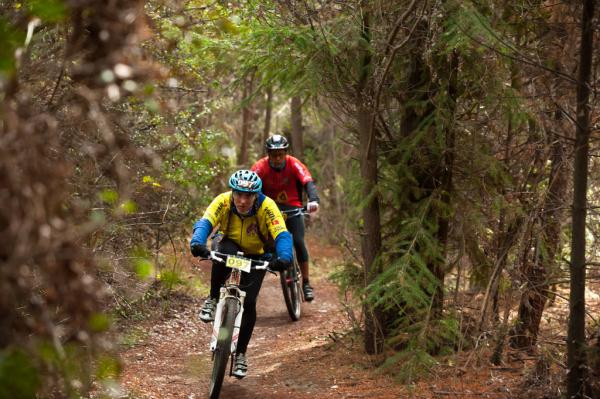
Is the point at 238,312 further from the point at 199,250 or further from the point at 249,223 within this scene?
the point at 249,223

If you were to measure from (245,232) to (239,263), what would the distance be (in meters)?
0.70

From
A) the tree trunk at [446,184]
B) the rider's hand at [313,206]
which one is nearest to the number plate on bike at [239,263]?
the tree trunk at [446,184]

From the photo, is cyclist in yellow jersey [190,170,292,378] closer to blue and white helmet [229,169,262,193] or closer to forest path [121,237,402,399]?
blue and white helmet [229,169,262,193]

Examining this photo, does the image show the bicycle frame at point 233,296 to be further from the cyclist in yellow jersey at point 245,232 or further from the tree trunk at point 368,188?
the tree trunk at point 368,188

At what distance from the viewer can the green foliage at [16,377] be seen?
321cm

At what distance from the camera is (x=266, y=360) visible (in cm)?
921

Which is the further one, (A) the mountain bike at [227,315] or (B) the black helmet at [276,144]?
(B) the black helmet at [276,144]

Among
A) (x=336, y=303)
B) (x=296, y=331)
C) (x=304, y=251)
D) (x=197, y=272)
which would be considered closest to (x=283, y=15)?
(x=304, y=251)

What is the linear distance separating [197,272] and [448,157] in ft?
27.0

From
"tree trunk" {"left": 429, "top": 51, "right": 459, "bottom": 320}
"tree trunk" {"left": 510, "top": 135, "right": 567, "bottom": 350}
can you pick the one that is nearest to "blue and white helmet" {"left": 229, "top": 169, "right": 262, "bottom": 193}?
"tree trunk" {"left": 429, "top": 51, "right": 459, "bottom": 320}

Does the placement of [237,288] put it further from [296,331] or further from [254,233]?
[296,331]

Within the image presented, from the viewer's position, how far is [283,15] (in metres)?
7.54

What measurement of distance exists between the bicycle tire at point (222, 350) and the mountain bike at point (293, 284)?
327 centimetres

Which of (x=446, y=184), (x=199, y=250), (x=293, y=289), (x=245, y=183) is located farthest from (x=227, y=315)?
(x=293, y=289)
